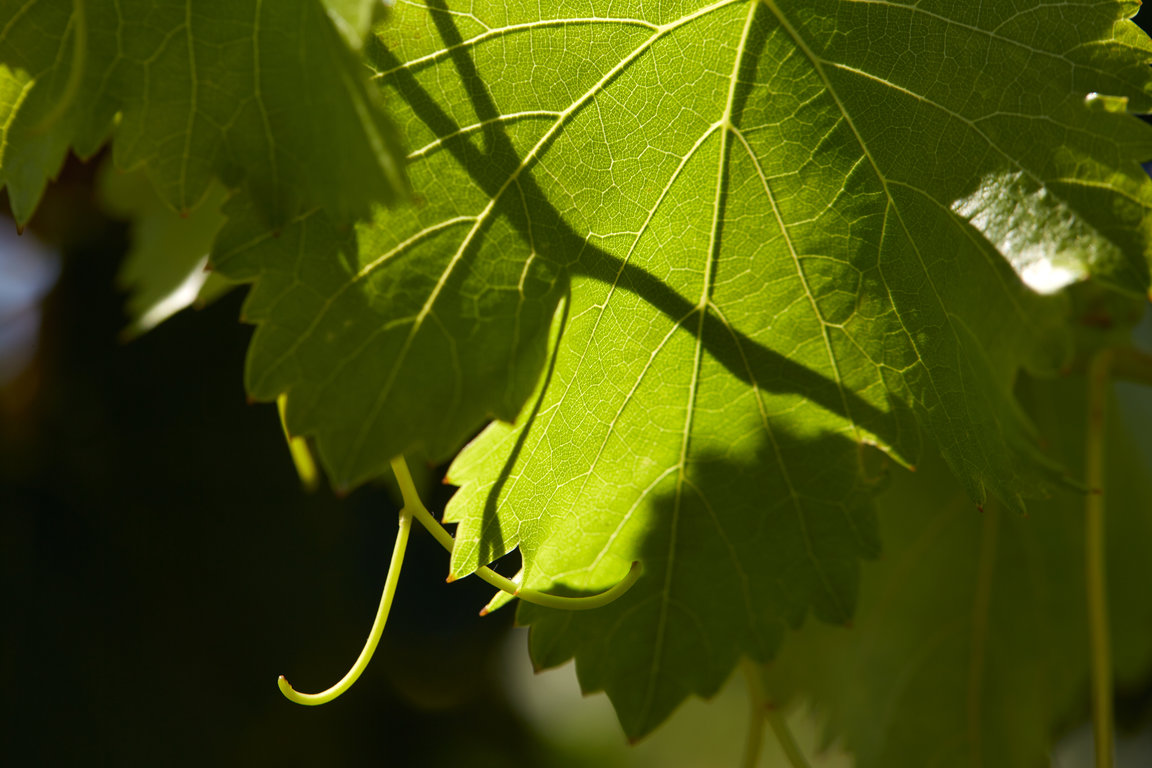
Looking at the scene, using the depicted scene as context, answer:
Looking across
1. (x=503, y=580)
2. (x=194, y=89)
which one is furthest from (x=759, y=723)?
(x=194, y=89)

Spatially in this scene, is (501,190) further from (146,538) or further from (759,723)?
(146,538)

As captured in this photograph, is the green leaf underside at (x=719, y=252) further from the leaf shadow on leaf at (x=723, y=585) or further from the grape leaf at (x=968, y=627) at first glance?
the grape leaf at (x=968, y=627)

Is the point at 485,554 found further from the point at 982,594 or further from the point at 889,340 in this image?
the point at 982,594

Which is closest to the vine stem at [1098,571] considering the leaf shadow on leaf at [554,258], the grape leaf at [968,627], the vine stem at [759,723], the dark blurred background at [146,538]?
the grape leaf at [968,627]

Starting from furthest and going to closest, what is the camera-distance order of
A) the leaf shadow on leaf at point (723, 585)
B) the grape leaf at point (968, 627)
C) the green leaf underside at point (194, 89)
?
the grape leaf at point (968, 627) < the leaf shadow on leaf at point (723, 585) < the green leaf underside at point (194, 89)

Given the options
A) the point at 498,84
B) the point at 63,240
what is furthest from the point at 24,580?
the point at 498,84

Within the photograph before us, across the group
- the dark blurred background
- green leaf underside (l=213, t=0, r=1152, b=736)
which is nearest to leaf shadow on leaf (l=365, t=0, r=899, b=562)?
green leaf underside (l=213, t=0, r=1152, b=736)

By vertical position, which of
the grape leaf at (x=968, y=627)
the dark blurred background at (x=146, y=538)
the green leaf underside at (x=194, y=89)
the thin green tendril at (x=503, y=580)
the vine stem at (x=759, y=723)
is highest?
the green leaf underside at (x=194, y=89)
